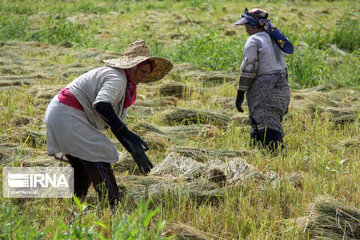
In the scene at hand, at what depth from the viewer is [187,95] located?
6.54 meters

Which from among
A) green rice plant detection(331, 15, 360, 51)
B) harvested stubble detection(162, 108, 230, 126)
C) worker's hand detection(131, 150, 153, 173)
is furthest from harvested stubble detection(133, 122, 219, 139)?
green rice plant detection(331, 15, 360, 51)

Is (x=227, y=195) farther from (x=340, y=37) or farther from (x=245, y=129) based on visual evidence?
(x=340, y=37)

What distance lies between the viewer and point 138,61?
314 cm

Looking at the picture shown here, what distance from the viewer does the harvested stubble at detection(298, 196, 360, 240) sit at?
2.63 metres

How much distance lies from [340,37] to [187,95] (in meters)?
5.05

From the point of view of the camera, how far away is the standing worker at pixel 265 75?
4582 millimetres

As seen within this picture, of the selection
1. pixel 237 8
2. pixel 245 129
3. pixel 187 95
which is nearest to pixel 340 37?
pixel 187 95

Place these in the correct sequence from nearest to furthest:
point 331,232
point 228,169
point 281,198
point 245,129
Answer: point 331,232 → point 281,198 → point 228,169 → point 245,129

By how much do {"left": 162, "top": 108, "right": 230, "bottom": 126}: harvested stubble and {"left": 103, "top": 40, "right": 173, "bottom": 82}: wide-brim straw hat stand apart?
189 centimetres

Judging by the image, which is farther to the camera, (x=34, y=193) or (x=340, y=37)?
(x=340, y=37)

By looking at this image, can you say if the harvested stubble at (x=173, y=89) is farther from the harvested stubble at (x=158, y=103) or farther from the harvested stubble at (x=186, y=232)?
the harvested stubble at (x=186, y=232)

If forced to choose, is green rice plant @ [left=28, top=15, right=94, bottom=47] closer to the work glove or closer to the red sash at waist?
the red sash at waist

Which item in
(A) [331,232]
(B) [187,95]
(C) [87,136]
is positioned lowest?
(B) [187,95]

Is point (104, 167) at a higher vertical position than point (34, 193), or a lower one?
higher
